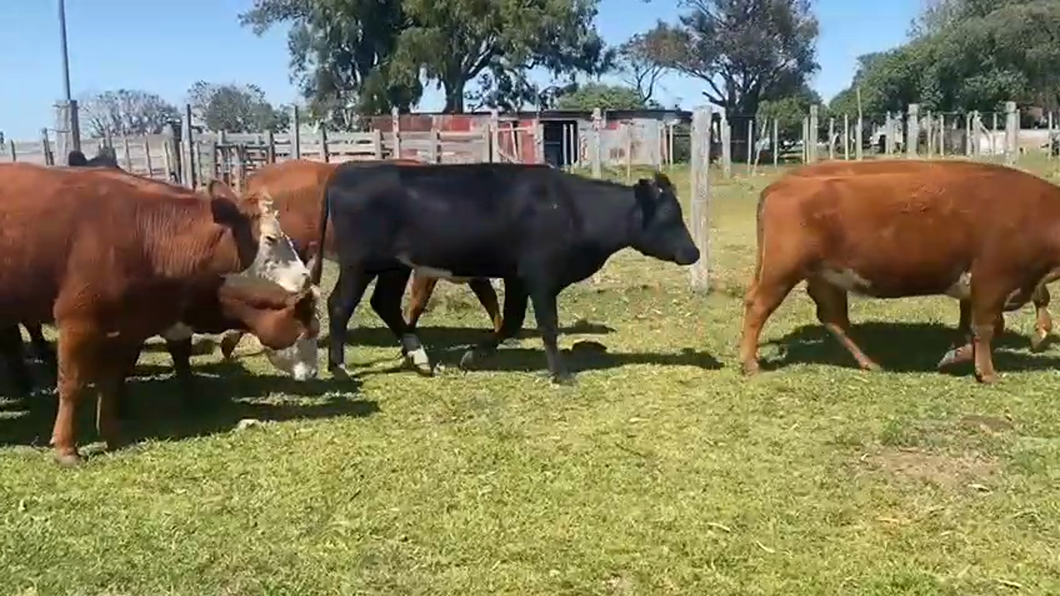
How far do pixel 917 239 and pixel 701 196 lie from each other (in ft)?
14.6

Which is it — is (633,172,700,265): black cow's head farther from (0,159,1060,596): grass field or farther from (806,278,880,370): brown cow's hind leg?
(806,278,880,370): brown cow's hind leg

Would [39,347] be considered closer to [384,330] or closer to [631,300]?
[384,330]

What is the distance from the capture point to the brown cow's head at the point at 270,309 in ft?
23.3

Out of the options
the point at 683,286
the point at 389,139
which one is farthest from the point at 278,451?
the point at 389,139

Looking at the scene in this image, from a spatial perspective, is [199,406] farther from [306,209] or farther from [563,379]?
[306,209]

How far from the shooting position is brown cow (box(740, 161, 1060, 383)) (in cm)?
815

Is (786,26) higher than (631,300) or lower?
higher

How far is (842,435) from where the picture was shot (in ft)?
22.0

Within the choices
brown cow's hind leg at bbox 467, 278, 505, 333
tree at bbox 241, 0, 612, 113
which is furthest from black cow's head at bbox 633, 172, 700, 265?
tree at bbox 241, 0, 612, 113

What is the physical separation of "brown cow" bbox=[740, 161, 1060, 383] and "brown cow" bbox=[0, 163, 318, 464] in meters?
3.57

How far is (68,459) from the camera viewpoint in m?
6.23

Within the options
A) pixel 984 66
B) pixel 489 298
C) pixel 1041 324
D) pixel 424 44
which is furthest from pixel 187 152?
pixel 984 66

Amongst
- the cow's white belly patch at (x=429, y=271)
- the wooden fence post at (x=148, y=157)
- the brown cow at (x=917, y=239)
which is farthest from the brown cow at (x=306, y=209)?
the wooden fence post at (x=148, y=157)

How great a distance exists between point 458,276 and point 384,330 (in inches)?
78.3
